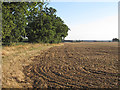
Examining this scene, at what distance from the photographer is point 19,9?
16.1 meters

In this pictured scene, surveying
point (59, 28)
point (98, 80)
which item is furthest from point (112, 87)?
point (59, 28)

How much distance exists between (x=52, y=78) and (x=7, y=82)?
1888 mm

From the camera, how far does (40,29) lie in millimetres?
31625

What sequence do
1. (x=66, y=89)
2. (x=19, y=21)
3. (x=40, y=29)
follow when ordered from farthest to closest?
(x=40, y=29) → (x=19, y=21) → (x=66, y=89)

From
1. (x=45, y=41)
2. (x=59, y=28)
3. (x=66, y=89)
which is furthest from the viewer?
(x=59, y=28)

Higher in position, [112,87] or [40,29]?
[40,29]

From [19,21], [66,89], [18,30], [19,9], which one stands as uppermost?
[19,9]

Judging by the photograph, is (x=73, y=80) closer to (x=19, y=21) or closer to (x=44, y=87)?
(x=44, y=87)

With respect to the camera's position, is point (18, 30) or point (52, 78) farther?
point (18, 30)

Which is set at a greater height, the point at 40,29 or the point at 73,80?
the point at 40,29

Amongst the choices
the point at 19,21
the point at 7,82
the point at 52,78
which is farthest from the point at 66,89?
the point at 19,21

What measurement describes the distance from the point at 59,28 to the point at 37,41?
12.2 meters

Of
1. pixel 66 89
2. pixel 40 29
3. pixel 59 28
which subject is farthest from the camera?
pixel 59 28

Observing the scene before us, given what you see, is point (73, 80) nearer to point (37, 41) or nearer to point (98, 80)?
point (98, 80)
